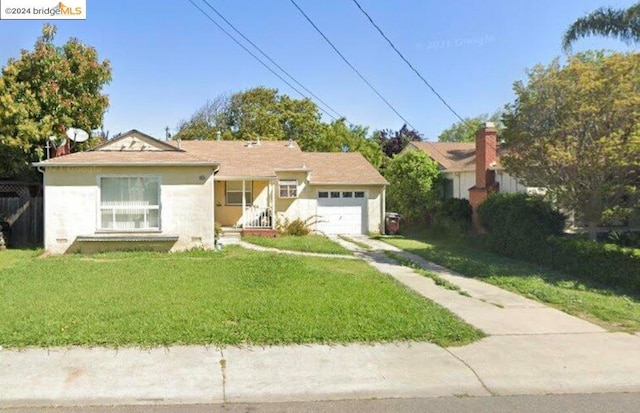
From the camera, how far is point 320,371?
509 centimetres

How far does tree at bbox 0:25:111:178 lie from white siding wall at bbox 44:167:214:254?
240cm

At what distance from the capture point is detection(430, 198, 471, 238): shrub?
63.7 feet

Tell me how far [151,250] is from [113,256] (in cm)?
117

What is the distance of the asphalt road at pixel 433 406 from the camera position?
4.21 meters

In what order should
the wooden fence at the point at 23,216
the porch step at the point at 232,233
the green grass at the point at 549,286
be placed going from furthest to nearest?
the porch step at the point at 232,233 < the wooden fence at the point at 23,216 < the green grass at the point at 549,286

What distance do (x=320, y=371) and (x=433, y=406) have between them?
4.16ft

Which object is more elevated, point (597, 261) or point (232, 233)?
point (232, 233)

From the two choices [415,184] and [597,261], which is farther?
[415,184]

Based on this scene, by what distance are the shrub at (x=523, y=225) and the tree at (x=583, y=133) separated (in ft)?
3.78

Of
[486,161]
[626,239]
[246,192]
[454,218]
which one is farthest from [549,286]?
[246,192]

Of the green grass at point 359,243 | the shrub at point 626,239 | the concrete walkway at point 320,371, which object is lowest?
the concrete walkway at point 320,371

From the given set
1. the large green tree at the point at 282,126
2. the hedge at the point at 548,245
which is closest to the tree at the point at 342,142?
the large green tree at the point at 282,126

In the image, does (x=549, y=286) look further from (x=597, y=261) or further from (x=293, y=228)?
(x=293, y=228)

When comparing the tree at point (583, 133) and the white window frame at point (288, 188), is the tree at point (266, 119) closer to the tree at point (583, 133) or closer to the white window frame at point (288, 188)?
the white window frame at point (288, 188)
